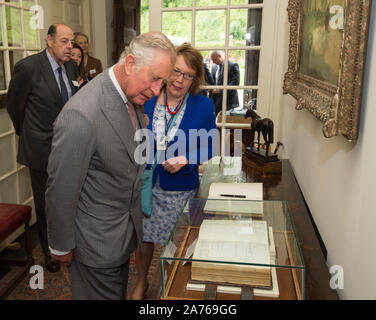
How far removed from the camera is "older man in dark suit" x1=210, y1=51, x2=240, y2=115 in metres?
3.94

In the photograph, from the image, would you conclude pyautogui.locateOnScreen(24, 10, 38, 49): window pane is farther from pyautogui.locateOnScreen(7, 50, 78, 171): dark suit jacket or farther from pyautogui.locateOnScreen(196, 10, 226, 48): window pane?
pyautogui.locateOnScreen(196, 10, 226, 48): window pane

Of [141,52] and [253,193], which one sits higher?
[141,52]

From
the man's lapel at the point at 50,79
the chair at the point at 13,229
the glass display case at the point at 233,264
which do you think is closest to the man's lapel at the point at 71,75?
the man's lapel at the point at 50,79

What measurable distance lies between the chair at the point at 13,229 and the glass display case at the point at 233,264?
1.95m

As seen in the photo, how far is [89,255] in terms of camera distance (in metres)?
1.64

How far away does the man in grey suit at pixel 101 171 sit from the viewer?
4.71 ft

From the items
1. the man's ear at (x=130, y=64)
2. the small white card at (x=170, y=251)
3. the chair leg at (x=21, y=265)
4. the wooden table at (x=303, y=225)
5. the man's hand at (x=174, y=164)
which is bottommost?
the chair leg at (x=21, y=265)

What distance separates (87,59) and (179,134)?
3.21 meters

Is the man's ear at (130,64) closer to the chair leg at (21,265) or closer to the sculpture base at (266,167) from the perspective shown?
the sculpture base at (266,167)

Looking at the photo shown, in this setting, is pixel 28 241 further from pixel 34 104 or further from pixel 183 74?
pixel 183 74

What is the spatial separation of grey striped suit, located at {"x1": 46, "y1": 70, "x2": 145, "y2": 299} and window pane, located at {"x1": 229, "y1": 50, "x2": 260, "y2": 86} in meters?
2.55
